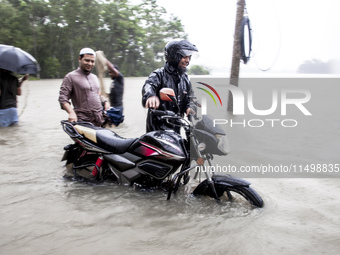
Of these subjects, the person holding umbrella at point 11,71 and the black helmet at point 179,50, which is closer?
the black helmet at point 179,50

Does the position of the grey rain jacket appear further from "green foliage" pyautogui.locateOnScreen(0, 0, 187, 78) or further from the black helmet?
"green foliage" pyautogui.locateOnScreen(0, 0, 187, 78)

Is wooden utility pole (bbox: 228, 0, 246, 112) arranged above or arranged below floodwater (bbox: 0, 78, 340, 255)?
above

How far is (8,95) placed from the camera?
7.50 meters

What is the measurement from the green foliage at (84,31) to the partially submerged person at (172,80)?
69.8ft

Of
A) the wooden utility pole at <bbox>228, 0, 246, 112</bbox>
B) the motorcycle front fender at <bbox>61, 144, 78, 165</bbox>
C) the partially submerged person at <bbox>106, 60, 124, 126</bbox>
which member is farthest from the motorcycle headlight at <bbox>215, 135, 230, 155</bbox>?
the wooden utility pole at <bbox>228, 0, 246, 112</bbox>

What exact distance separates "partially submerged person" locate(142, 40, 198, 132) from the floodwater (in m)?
0.96

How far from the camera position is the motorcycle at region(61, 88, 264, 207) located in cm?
330

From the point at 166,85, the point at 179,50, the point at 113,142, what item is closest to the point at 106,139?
the point at 113,142

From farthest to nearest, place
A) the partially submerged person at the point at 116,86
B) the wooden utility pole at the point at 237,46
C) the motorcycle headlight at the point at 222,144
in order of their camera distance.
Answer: the wooden utility pole at the point at 237,46 < the partially submerged person at the point at 116,86 < the motorcycle headlight at the point at 222,144

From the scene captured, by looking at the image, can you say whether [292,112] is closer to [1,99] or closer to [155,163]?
[155,163]

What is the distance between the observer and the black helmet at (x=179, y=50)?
347 centimetres

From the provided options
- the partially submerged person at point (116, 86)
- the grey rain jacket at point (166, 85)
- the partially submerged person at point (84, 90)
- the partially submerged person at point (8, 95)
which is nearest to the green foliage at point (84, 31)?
the partially submerged person at point (8, 95)

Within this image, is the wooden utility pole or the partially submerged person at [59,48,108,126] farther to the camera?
the wooden utility pole

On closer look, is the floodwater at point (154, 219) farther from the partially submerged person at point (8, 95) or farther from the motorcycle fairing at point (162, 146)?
the partially submerged person at point (8, 95)
